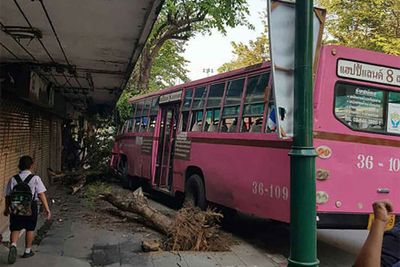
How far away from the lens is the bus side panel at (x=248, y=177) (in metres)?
6.56

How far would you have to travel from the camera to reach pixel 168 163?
36.3 ft

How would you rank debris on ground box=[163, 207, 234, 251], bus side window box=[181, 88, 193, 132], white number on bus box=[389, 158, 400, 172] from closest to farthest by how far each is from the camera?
white number on bus box=[389, 158, 400, 172] < debris on ground box=[163, 207, 234, 251] < bus side window box=[181, 88, 193, 132]

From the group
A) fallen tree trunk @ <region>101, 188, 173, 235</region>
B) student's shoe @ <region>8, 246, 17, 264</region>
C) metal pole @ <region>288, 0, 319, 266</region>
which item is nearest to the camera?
metal pole @ <region>288, 0, 319, 266</region>

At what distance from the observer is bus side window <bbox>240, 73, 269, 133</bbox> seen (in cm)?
726

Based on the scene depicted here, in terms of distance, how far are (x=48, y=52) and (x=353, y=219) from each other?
16.7ft

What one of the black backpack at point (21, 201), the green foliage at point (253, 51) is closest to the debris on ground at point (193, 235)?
the black backpack at point (21, 201)

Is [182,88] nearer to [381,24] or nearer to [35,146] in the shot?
[35,146]

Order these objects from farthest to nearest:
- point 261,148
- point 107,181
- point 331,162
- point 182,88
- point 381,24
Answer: point 381,24
point 107,181
point 182,88
point 261,148
point 331,162

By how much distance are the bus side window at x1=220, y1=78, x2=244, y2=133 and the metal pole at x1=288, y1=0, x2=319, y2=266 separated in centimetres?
468

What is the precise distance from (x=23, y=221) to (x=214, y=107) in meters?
4.02

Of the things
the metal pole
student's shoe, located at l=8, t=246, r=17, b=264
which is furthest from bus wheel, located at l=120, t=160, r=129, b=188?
the metal pole

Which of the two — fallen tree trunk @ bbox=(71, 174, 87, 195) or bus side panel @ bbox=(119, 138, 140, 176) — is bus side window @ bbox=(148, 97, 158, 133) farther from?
fallen tree trunk @ bbox=(71, 174, 87, 195)

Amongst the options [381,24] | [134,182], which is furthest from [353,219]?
[381,24]

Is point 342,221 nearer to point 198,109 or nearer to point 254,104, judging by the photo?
point 254,104
